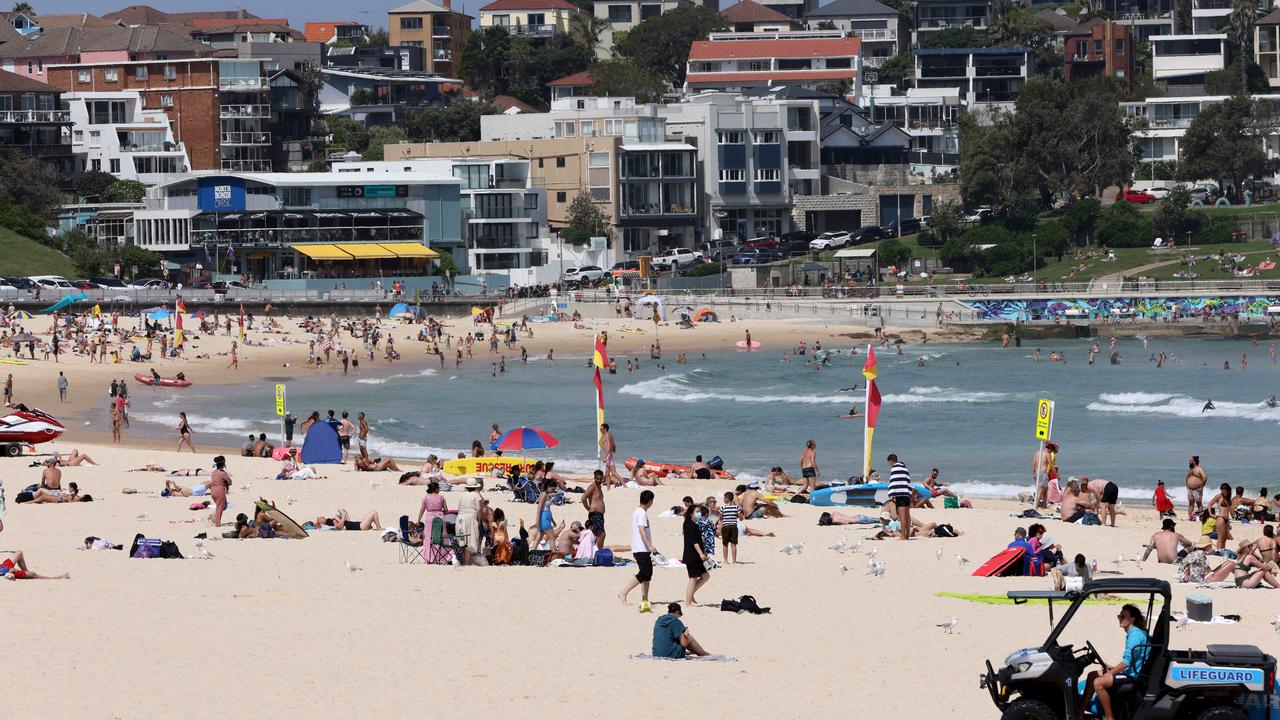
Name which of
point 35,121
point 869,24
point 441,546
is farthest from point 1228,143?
point 441,546

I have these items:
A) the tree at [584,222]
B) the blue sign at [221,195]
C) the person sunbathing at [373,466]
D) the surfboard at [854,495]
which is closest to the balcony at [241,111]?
the blue sign at [221,195]

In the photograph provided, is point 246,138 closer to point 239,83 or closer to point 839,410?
point 239,83

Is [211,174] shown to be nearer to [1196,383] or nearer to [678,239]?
[678,239]

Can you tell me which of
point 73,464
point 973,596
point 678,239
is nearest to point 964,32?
point 678,239

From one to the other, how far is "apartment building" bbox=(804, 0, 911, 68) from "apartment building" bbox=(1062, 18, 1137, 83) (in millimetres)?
12291

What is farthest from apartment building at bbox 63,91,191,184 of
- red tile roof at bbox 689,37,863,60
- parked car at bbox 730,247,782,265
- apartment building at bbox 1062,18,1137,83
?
apartment building at bbox 1062,18,1137,83

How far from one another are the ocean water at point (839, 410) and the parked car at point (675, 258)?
17.9 m

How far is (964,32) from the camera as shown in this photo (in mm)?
116312

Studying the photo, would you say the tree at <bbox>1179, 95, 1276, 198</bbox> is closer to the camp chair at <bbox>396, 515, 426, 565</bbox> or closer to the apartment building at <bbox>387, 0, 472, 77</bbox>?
the apartment building at <bbox>387, 0, 472, 77</bbox>

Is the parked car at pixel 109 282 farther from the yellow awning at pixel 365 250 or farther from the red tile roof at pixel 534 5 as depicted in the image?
the red tile roof at pixel 534 5

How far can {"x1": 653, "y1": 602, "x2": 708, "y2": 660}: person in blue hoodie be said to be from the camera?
46.6 ft

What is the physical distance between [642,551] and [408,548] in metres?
4.26

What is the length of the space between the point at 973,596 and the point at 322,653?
6.40 metres

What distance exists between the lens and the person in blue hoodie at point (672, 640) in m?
14.2
